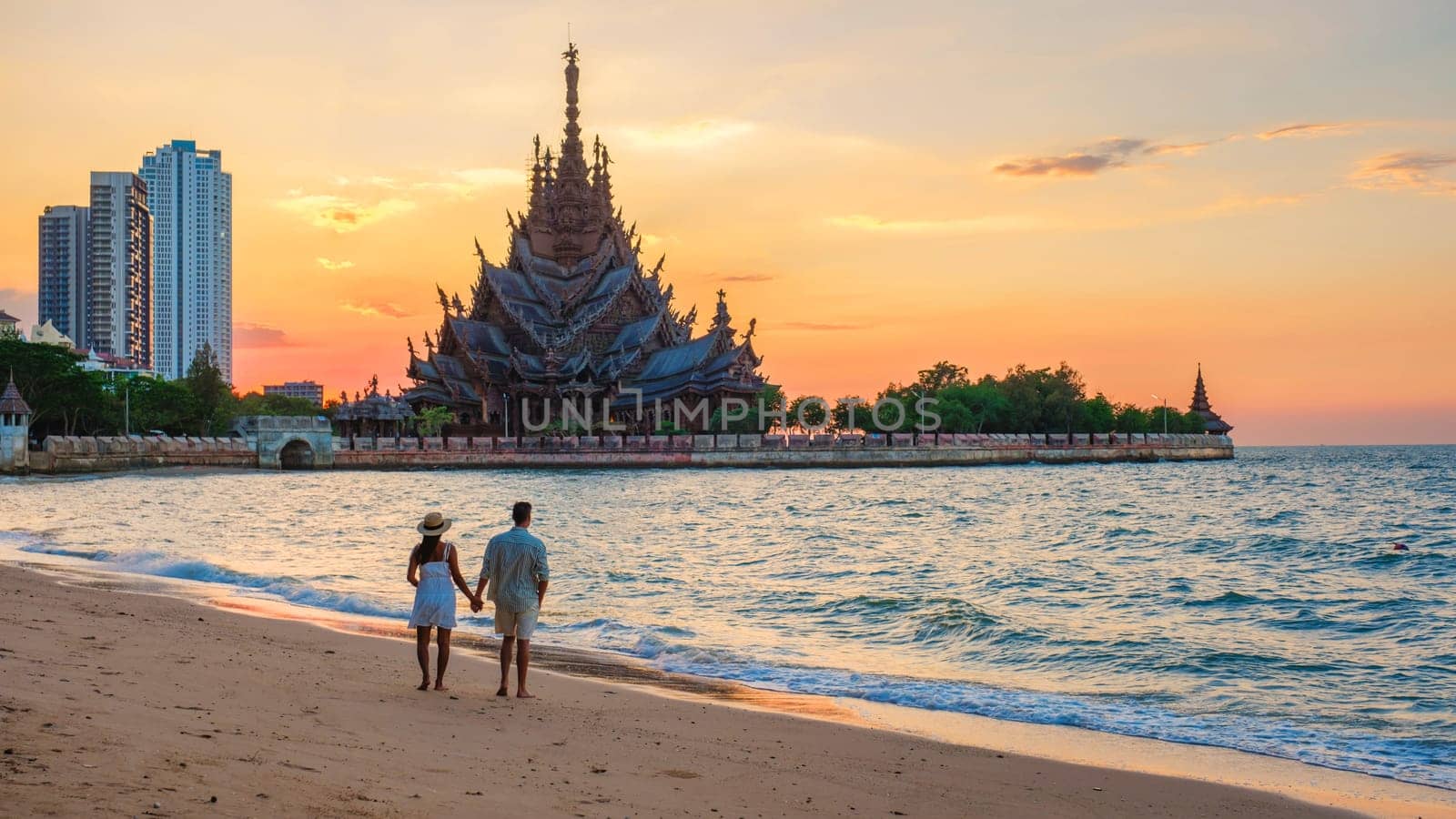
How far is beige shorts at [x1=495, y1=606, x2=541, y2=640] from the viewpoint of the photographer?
9.15 m

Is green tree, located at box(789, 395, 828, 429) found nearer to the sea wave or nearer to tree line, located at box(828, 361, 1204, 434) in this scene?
tree line, located at box(828, 361, 1204, 434)

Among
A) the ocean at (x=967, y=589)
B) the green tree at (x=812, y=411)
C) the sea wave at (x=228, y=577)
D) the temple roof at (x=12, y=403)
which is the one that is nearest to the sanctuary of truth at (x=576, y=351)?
the green tree at (x=812, y=411)

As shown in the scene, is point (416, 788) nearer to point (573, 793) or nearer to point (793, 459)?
point (573, 793)

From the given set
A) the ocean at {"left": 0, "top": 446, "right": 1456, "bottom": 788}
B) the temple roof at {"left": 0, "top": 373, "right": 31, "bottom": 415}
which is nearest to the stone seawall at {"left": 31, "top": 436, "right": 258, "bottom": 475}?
the temple roof at {"left": 0, "top": 373, "right": 31, "bottom": 415}

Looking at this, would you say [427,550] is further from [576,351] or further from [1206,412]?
[1206,412]

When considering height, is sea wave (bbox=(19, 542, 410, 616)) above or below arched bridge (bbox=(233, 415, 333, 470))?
below

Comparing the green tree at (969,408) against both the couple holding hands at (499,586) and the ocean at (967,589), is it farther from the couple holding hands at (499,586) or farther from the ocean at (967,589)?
the couple holding hands at (499,586)

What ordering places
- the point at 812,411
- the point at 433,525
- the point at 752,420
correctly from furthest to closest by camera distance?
1. the point at 812,411
2. the point at 752,420
3. the point at 433,525

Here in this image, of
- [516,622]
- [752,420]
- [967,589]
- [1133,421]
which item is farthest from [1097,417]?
[516,622]

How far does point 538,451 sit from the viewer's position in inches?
2889

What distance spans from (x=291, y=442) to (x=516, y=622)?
216ft

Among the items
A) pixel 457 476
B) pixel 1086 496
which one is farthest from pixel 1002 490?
pixel 457 476

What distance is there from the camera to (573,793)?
635 centimetres

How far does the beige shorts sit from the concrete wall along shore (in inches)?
2433
